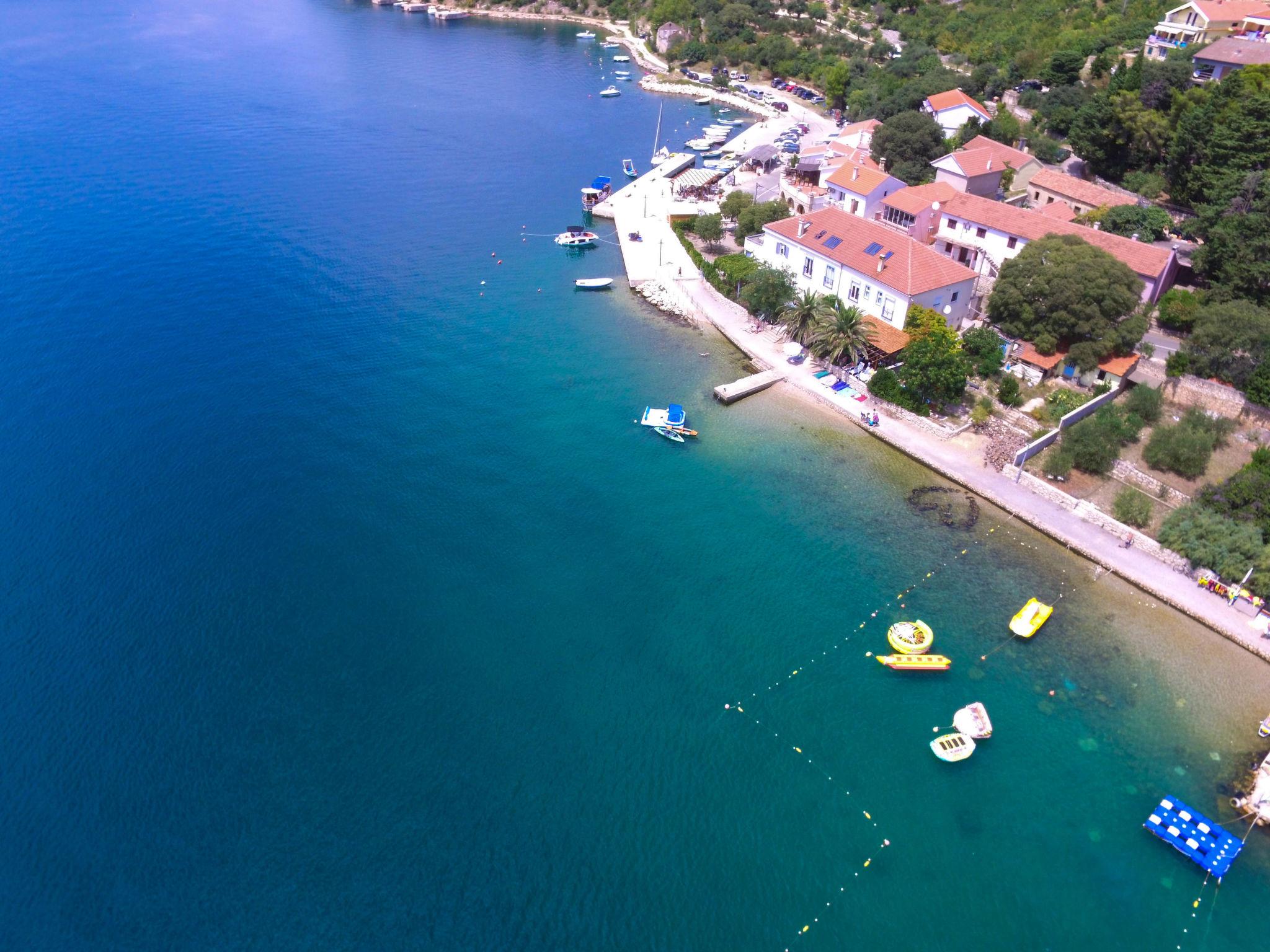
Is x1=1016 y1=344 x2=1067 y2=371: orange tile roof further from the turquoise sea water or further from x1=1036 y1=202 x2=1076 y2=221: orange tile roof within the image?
x1=1036 y1=202 x2=1076 y2=221: orange tile roof

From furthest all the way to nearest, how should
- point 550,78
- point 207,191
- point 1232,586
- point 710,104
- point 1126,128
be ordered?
point 550,78, point 710,104, point 207,191, point 1126,128, point 1232,586

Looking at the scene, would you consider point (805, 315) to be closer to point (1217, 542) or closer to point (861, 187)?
point (861, 187)

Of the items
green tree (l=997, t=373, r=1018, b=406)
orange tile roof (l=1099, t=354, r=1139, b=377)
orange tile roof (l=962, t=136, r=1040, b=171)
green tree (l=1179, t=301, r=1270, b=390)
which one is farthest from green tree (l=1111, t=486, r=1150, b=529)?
orange tile roof (l=962, t=136, r=1040, b=171)

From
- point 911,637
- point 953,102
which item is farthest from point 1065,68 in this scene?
point 911,637

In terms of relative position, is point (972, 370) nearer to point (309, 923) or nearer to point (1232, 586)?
point (1232, 586)

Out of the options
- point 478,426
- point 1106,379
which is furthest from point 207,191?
point 1106,379
